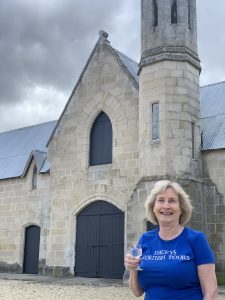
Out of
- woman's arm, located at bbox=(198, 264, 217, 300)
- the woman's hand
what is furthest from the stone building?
woman's arm, located at bbox=(198, 264, 217, 300)

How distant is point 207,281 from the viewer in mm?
2848

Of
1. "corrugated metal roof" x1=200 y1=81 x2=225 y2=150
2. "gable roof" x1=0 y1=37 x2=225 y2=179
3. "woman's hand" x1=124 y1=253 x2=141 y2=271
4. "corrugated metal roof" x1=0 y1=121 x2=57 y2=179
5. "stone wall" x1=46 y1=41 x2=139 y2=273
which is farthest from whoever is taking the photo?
"corrugated metal roof" x1=0 y1=121 x2=57 y2=179

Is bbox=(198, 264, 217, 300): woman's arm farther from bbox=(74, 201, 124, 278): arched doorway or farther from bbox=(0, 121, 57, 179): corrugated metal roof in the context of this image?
bbox=(0, 121, 57, 179): corrugated metal roof

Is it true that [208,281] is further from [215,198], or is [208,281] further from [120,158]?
[120,158]

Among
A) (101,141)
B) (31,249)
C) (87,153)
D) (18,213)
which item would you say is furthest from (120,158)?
(18,213)

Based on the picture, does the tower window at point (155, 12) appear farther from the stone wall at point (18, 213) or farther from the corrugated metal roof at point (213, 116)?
the stone wall at point (18, 213)

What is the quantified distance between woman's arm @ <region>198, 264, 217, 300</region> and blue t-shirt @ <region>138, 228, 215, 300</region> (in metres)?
0.03

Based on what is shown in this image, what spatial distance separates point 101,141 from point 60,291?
6395 mm

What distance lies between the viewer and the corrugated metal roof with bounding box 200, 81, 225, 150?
14430 mm

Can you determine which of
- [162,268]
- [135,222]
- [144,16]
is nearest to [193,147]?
[135,222]

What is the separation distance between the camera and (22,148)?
72.5 ft

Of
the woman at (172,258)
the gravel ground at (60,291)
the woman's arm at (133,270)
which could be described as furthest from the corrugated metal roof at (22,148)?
the woman at (172,258)

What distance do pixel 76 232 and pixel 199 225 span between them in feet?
16.5

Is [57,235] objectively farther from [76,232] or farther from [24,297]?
[24,297]
